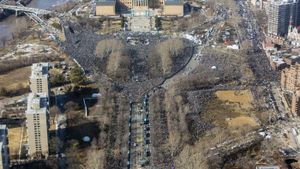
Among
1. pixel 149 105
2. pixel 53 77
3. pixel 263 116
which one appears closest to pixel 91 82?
pixel 53 77

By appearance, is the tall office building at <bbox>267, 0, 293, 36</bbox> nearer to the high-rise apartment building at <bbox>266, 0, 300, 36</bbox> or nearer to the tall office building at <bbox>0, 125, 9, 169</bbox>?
the high-rise apartment building at <bbox>266, 0, 300, 36</bbox>

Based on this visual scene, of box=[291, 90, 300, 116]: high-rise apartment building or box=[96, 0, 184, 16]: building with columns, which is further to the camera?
box=[96, 0, 184, 16]: building with columns

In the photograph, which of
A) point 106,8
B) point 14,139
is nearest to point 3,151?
point 14,139

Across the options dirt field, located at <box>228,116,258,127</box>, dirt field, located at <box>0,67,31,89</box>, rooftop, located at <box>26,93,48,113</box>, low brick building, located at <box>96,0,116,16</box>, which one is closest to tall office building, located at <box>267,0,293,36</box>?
low brick building, located at <box>96,0,116,16</box>

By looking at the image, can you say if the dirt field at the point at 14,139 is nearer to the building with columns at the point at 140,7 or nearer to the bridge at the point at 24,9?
the building with columns at the point at 140,7

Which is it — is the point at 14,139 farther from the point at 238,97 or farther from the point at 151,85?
the point at 238,97

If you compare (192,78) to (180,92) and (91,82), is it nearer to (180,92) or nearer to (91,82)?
(180,92)
